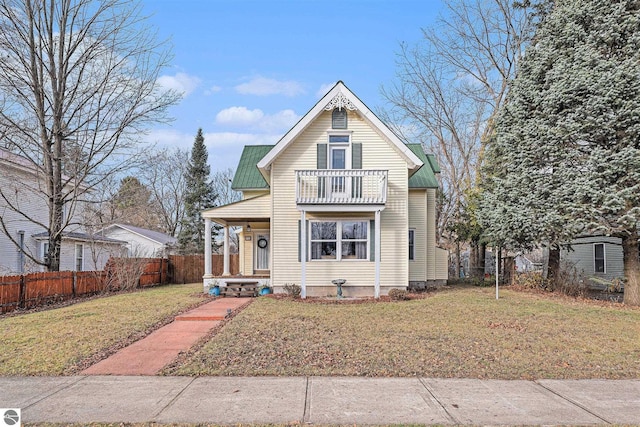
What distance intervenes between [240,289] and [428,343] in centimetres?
910

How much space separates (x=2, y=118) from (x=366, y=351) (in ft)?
52.8

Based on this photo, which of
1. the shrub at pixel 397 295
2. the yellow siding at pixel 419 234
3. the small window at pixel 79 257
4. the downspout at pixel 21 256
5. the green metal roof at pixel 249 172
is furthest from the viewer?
the small window at pixel 79 257

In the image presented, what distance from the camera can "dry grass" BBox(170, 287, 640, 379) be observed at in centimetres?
642

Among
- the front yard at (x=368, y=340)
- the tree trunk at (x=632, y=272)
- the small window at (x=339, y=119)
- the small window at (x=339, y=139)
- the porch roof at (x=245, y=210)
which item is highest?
the small window at (x=339, y=119)

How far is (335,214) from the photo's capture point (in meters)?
15.0

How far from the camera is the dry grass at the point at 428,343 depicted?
642 centimetres

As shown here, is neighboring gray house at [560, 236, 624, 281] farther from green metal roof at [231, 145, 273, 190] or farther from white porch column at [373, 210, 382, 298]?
green metal roof at [231, 145, 273, 190]

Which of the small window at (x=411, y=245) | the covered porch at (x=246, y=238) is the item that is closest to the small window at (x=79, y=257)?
the covered porch at (x=246, y=238)

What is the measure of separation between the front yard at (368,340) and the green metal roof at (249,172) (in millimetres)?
7829

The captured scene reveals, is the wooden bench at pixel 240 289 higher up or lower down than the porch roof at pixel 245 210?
lower down

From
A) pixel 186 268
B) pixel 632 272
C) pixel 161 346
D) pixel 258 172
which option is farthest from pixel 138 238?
pixel 632 272

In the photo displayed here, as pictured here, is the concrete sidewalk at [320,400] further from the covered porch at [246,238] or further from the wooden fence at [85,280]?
the covered porch at [246,238]

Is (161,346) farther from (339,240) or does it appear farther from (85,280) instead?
(85,280)

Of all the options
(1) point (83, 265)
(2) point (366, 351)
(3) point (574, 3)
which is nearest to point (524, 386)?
(2) point (366, 351)
